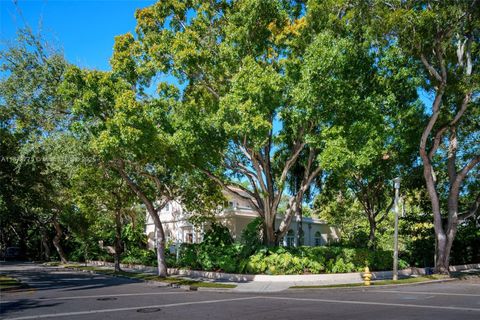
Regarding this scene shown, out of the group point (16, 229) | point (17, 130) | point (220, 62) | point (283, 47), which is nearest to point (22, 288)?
point (17, 130)

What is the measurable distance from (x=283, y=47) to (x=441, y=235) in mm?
13188

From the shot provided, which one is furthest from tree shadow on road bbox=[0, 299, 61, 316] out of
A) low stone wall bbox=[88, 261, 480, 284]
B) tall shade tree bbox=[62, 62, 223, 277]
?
low stone wall bbox=[88, 261, 480, 284]

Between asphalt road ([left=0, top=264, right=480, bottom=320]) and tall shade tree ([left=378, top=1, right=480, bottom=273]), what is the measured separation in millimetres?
7200

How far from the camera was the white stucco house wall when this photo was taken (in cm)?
3102

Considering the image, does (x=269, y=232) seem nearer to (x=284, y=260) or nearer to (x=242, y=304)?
(x=284, y=260)

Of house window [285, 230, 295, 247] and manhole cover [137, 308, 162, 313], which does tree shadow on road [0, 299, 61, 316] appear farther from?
house window [285, 230, 295, 247]

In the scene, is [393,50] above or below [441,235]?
above

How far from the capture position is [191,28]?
20.3m

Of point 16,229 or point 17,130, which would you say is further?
point 16,229

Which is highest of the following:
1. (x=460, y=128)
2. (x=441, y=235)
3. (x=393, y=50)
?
(x=393, y=50)

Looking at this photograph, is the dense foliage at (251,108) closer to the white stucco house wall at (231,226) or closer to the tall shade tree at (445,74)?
the tall shade tree at (445,74)

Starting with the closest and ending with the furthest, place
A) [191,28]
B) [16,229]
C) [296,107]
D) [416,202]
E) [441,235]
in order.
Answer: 1. [296,107]
2. [191,28]
3. [441,235]
4. [416,202]
5. [16,229]

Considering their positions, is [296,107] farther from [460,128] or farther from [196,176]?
[460,128]

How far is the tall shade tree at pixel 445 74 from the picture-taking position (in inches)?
703
